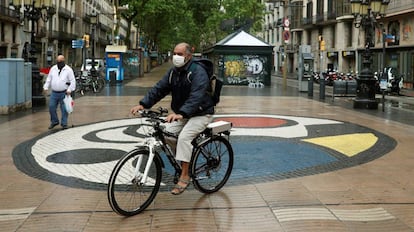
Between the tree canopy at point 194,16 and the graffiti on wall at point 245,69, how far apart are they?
919 centimetres

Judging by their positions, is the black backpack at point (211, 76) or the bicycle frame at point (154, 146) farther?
the black backpack at point (211, 76)

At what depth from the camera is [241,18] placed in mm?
48656

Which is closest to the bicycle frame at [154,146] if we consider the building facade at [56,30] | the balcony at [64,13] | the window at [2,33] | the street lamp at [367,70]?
the street lamp at [367,70]

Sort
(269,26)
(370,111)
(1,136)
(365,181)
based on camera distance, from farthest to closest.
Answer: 1. (269,26)
2. (370,111)
3. (1,136)
4. (365,181)

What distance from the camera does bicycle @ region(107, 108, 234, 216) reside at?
5.05 metres

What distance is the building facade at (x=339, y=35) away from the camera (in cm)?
3544

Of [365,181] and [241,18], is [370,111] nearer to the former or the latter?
[365,181]

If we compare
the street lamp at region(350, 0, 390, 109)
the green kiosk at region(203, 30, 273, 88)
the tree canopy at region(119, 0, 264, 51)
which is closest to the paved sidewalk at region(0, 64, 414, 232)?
the street lamp at region(350, 0, 390, 109)

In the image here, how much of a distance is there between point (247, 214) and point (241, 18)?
44.7 metres

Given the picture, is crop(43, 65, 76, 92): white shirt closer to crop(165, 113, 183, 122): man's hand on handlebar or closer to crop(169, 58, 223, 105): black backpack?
A: crop(169, 58, 223, 105): black backpack

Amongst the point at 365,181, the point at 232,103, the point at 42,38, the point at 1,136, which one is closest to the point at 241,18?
the point at 42,38

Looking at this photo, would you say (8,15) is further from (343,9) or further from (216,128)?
(216,128)

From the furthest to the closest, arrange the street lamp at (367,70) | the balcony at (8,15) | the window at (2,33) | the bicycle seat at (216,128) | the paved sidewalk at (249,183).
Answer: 1. the window at (2,33)
2. the balcony at (8,15)
3. the street lamp at (367,70)
4. the bicycle seat at (216,128)
5. the paved sidewalk at (249,183)

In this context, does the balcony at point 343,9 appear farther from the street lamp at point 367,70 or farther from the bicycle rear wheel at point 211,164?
the bicycle rear wheel at point 211,164
